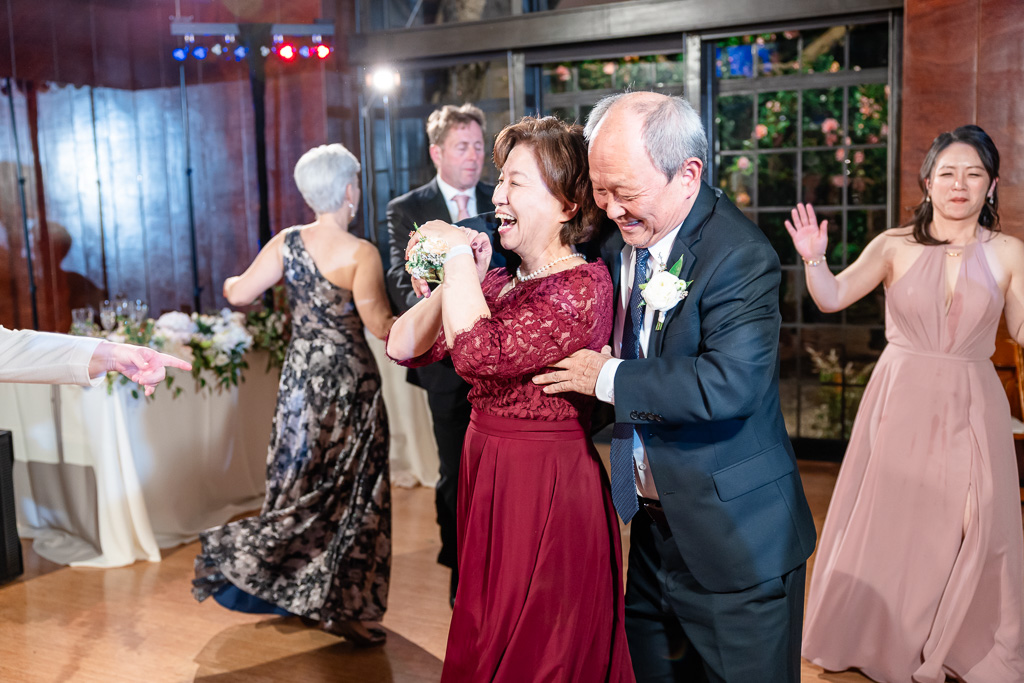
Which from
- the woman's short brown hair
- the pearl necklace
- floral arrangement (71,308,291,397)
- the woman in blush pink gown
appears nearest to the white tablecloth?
floral arrangement (71,308,291,397)

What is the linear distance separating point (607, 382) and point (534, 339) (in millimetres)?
185

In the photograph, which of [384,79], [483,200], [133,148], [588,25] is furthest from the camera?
[384,79]

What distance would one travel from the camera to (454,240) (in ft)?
6.48

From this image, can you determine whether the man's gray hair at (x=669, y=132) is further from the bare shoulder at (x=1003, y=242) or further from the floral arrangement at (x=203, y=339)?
the floral arrangement at (x=203, y=339)

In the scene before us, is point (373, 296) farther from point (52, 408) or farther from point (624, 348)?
point (52, 408)

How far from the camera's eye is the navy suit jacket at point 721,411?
1.80 meters

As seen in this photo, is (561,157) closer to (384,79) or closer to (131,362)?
(131,362)

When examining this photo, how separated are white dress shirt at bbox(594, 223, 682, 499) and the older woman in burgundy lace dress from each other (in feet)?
0.25

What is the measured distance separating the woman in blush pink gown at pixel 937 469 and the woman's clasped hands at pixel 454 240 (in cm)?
142

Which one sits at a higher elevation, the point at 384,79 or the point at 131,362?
the point at 384,79

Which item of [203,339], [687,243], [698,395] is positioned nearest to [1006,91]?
[687,243]

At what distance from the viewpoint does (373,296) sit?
3389mm

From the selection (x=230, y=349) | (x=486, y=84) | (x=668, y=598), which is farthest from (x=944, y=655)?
(x=486, y=84)

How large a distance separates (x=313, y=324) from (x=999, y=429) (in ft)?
8.42
